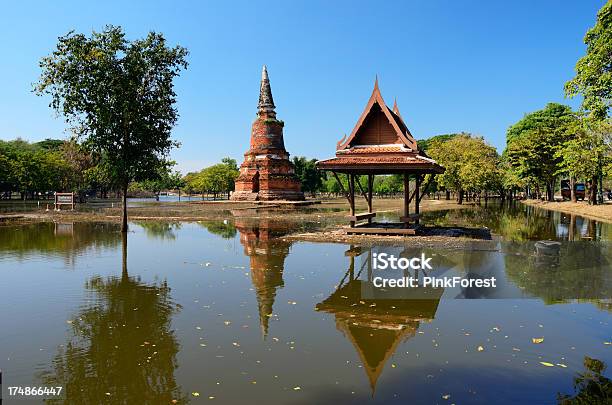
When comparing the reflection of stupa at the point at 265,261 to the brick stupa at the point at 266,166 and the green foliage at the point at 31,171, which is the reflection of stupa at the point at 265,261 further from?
the green foliage at the point at 31,171

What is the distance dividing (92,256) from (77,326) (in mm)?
8498

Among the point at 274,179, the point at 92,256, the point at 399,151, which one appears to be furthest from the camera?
the point at 274,179

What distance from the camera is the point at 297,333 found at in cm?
721

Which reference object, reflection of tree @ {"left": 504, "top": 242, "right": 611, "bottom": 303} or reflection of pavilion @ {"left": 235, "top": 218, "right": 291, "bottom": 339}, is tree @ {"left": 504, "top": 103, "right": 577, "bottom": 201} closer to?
reflection of tree @ {"left": 504, "top": 242, "right": 611, "bottom": 303}

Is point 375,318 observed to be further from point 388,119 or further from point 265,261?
point 388,119

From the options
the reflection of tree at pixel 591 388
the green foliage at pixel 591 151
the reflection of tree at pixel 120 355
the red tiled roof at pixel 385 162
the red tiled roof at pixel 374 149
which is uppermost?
the green foliage at pixel 591 151

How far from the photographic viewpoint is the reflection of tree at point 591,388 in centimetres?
491

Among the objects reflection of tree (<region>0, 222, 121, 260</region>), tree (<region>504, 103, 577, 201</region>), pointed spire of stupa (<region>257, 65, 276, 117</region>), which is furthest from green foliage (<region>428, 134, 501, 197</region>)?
reflection of tree (<region>0, 222, 121, 260</region>)

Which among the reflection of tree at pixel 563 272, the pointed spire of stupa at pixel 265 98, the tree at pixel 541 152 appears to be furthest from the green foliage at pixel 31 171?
the reflection of tree at pixel 563 272

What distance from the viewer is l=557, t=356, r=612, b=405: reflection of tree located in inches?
193

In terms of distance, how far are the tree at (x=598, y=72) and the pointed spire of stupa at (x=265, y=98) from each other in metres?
45.1

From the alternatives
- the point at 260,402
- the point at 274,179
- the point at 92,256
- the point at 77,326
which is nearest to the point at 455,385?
the point at 260,402

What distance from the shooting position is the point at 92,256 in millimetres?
15289

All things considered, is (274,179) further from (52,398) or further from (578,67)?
(52,398)
